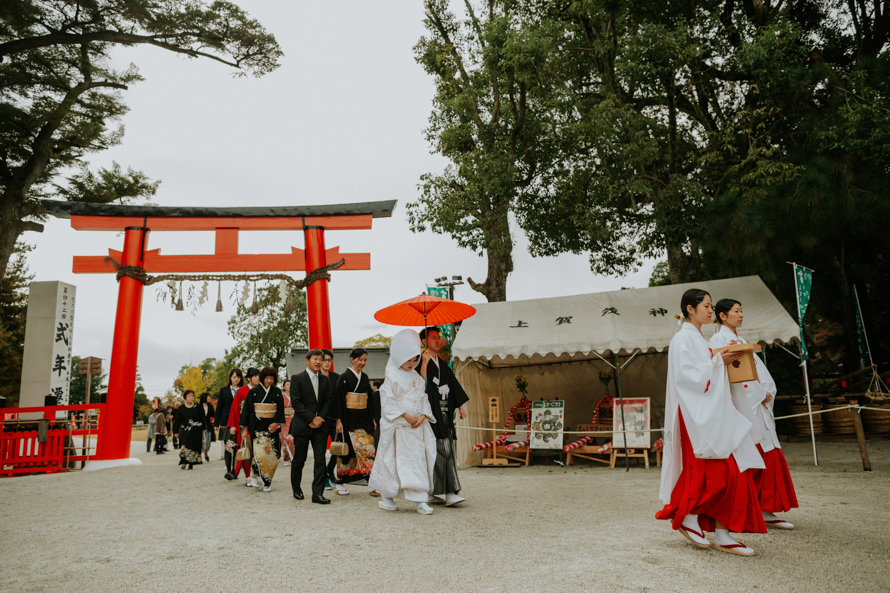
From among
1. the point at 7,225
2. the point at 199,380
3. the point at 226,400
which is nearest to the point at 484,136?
the point at 226,400

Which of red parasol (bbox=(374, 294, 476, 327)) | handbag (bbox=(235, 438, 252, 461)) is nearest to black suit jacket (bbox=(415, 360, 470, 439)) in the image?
red parasol (bbox=(374, 294, 476, 327))

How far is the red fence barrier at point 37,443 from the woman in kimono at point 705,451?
1084 cm

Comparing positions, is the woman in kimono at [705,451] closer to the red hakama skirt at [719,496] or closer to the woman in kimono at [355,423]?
the red hakama skirt at [719,496]

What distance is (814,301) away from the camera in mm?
13711

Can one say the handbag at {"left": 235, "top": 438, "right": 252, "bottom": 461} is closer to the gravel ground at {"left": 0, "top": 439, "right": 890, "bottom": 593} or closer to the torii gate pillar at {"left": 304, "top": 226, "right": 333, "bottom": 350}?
the gravel ground at {"left": 0, "top": 439, "right": 890, "bottom": 593}

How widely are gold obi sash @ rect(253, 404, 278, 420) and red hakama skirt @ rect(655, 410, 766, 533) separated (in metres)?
5.19

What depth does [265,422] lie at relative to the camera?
24.4 ft

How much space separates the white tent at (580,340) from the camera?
8.84 m

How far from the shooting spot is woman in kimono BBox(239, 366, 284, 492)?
741 cm

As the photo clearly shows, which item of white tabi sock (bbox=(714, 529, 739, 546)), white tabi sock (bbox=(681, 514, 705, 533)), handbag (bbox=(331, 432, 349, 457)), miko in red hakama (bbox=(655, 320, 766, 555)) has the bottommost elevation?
white tabi sock (bbox=(714, 529, 739, 546))

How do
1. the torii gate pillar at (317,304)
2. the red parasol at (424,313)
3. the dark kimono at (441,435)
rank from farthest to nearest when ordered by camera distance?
the torii gate pillar at (317,304) → the red parasol at (424,313) → the dark kimono at (441,435)

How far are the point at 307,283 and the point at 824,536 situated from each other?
32.6ft

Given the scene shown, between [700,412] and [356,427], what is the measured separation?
14.3 feet

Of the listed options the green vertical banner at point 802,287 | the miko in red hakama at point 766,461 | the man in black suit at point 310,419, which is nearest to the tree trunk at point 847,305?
the green vertical banner at point 802,287
